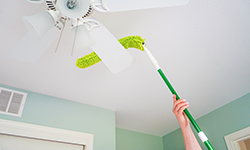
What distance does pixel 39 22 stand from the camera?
38.1 inches

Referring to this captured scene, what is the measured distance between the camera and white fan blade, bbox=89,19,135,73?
1.14 m

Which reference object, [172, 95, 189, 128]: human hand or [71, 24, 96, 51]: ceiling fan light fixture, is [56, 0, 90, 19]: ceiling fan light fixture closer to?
[71, 24, 96, 51]: ceiling fan light fixture

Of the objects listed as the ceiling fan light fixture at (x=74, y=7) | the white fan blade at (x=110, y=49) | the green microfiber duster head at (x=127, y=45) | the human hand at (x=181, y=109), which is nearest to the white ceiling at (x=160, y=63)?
the green microfiber duster head at (x=127, y=45)

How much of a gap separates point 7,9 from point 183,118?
50.9 inches

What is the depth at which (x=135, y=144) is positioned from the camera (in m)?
2.98

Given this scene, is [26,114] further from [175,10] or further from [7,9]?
[175,10]

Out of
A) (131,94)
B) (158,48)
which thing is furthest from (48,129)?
(158,48)

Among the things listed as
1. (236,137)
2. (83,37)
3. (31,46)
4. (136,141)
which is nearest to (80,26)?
(83,37)

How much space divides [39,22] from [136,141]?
2.42 meters

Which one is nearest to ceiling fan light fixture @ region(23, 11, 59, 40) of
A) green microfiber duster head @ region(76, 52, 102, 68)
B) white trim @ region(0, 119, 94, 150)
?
green microfiber duster head @ region(76, 52, 102, 68)

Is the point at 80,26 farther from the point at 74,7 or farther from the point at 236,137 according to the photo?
the point at 236,137

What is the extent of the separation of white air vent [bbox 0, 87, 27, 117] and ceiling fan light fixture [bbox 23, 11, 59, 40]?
1247mm

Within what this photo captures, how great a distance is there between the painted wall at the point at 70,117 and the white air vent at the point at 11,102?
37mm

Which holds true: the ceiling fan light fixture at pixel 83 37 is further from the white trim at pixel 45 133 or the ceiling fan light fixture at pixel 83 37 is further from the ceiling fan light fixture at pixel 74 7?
the white trim at pixel 45 133
